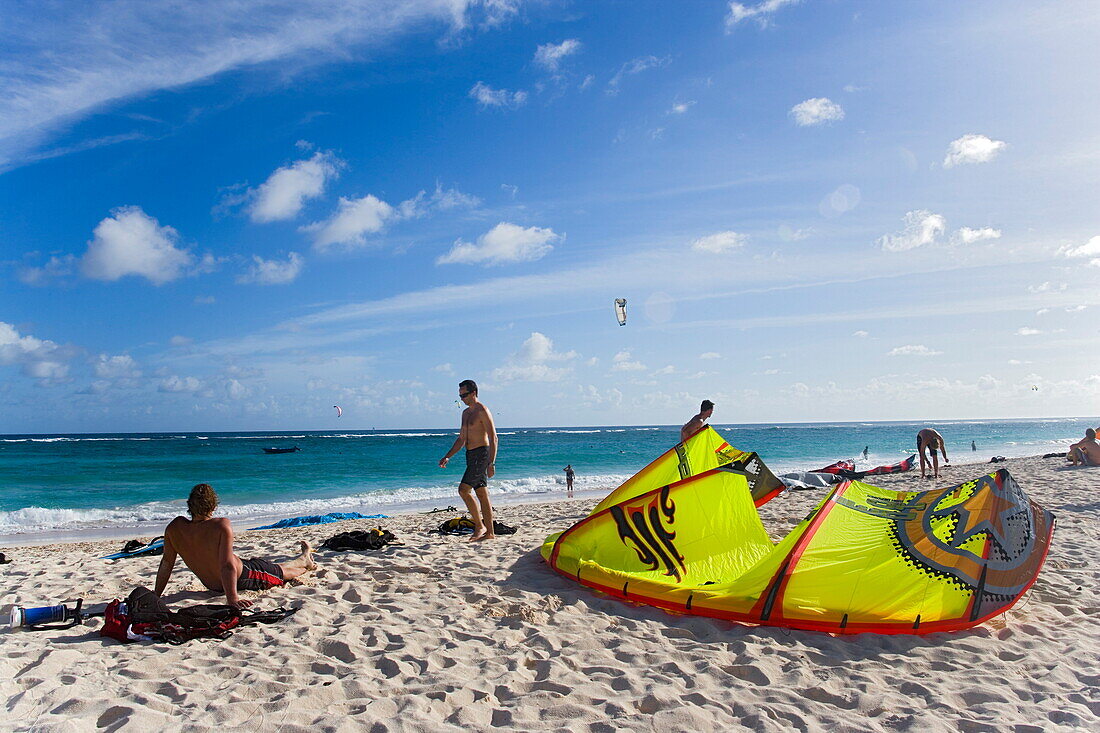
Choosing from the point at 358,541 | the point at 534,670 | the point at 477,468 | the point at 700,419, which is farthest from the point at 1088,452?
the point at 534,670

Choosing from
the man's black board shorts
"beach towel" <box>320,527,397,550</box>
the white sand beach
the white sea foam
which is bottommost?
the white sea foam

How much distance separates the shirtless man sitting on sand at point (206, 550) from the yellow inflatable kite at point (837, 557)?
7.78 ft

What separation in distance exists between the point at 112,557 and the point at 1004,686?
7.91 m

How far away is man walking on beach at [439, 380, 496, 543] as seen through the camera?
6.62 meters

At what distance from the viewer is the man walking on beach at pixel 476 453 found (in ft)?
21.7

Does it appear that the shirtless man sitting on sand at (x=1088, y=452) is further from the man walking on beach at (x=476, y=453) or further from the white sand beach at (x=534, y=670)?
the man walking on beach at (x=476, y=453)

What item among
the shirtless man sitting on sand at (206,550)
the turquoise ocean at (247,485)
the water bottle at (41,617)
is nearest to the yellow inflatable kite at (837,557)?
the shirtless man sitting on sand at (206,550)

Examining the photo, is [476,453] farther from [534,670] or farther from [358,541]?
[534,670]

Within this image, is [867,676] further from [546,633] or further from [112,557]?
[112,557]

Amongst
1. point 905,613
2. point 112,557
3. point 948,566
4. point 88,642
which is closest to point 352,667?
point 88,642

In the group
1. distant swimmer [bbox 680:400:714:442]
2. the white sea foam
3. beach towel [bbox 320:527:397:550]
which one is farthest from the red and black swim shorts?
the white sea foam

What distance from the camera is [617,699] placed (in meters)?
3.01

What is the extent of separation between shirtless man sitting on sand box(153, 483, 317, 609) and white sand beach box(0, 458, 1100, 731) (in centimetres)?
27

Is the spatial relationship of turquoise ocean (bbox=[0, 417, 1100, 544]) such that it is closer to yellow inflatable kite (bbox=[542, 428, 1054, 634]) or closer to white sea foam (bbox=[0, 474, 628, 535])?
white sea foam (bbox=[0, 474, 628, 535])
